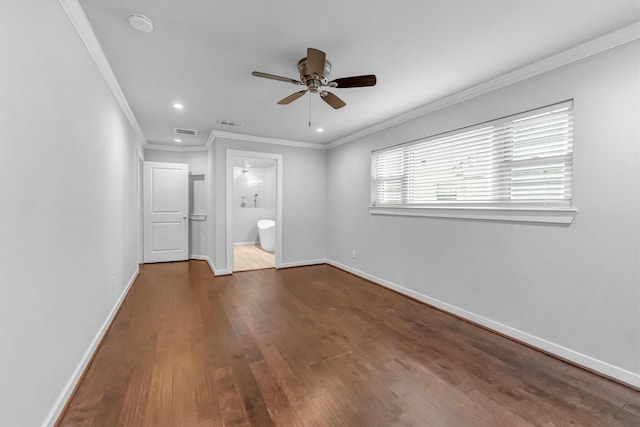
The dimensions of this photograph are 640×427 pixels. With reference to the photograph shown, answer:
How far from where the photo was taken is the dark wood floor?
159 centimetres

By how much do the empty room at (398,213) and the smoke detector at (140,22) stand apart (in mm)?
17

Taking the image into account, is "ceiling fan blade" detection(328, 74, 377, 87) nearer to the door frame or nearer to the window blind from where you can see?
the window blind

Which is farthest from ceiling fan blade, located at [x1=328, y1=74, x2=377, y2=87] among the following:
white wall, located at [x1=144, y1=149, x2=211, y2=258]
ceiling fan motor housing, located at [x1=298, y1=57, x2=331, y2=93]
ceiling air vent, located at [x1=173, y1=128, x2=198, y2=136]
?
white wall, located at [x1=144, y1=149, x2=211, y2=258]

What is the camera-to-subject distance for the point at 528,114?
2434 mm

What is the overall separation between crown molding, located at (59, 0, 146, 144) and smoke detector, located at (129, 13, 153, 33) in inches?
11.1

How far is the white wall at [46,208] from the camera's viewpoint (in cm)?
113

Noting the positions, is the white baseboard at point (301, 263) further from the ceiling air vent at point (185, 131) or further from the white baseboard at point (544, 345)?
the ceiling air vent at point (185, 131)

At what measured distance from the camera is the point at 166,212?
5.53 m

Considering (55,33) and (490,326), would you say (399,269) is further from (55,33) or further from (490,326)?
(55,33)

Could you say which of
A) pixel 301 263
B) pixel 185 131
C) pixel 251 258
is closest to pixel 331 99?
pixel 185 131

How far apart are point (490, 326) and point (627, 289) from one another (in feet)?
3.63

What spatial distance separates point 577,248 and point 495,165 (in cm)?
102

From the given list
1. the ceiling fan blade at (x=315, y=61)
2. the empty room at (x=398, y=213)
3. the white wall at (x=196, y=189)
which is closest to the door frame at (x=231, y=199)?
the empty room at (x=398, y=213)

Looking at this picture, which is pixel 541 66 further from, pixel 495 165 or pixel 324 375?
pixel 324 375
